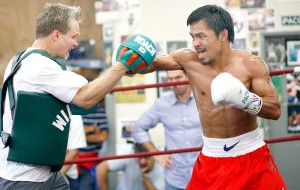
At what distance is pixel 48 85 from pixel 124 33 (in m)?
2.08

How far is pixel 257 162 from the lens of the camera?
2.03 meters

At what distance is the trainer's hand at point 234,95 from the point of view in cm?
182

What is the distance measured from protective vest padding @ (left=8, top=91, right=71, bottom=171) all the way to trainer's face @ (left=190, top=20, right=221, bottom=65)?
1.80ft

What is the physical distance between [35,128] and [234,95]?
2.14 feet

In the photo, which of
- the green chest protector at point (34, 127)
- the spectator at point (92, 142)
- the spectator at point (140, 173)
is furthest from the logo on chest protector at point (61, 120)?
the spectator at point (92, 142)

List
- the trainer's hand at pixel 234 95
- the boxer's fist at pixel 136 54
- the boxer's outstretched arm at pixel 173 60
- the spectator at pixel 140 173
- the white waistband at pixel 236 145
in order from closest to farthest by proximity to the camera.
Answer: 1. the trainer's hand at pixel 234 95
2. the boxer's fist at pixel 136 54
3. the white waistband at pixel 236 145
4. the boxer's outstretched arm at pixel 173 60
5. the spectator at pixel 140 173

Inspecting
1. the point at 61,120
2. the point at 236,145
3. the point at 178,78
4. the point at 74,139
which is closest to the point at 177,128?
the point at 178,78

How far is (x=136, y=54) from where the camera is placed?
1941 millimetres

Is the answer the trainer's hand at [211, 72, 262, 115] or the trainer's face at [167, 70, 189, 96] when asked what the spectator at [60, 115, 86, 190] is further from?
the trainer's hand at [211, 72, 262, 115]

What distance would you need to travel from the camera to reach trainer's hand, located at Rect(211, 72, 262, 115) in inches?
71.6

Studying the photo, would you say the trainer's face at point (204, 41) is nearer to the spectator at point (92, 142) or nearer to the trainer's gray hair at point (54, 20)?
the trainer's gray hair at point (54, 20)

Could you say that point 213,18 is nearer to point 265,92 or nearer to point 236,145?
point 265,92

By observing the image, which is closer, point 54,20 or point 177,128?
point 54,20

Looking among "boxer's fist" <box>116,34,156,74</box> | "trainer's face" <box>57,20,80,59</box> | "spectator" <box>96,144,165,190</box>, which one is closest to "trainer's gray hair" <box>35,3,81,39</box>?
"trainer's face" <box>57,20,80,59</box>
